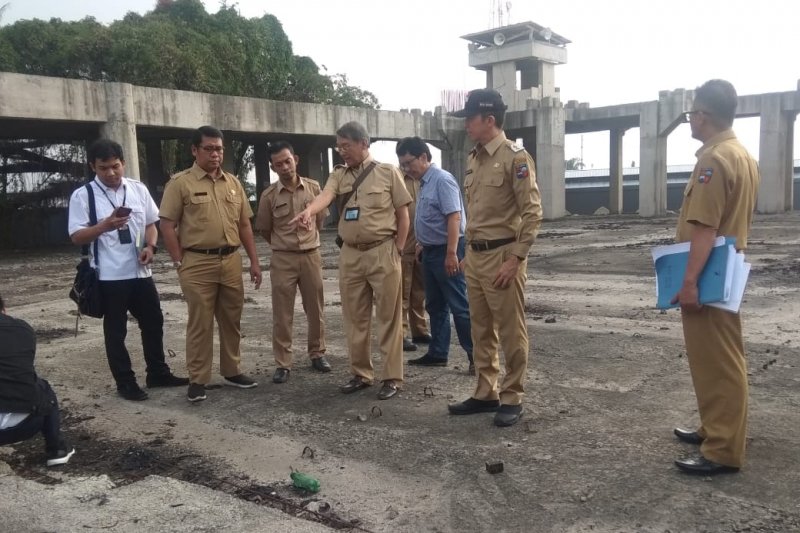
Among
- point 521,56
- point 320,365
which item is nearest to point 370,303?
point 320,365

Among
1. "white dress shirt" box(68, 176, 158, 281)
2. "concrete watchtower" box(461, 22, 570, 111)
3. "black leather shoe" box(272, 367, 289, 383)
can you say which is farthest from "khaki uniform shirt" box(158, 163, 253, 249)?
"concrete watchtower" box(461, 22, 570, 111)

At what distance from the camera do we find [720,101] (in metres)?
3.06

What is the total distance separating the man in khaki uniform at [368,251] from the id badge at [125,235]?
1.25m

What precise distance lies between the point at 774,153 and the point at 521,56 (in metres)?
16.7

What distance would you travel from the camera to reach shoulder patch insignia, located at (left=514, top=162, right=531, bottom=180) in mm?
3777

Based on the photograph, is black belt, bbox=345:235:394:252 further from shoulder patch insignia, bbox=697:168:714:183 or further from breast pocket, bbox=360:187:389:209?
shoulder patch insignia, bbox=697:168:714:183

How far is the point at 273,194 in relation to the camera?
5.29 m

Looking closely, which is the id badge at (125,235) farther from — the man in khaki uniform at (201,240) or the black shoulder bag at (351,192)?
the black shoulder bag at (351,192)

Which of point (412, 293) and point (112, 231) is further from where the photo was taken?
point (412, 293)

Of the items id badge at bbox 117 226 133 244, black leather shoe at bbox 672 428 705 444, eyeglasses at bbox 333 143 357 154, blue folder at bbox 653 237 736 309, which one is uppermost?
eyeglasses at bbox 333 143 357 154

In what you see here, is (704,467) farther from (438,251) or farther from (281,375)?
(281,375)

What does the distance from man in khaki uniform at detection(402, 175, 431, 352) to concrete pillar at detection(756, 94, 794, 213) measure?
24081 mm

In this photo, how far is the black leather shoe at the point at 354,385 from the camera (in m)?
4.72

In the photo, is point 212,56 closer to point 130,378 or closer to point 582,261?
point 582,261
